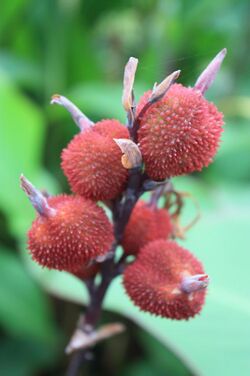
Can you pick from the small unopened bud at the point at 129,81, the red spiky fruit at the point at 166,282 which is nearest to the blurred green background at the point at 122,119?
the red spiky fruit at the point at 166,282

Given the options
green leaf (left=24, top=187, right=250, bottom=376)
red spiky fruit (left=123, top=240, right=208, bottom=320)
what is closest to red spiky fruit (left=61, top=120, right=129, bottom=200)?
red spiky fruit (left=123, top=240, right=208, bottom=320)

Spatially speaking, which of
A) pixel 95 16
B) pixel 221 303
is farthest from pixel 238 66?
pixel 221 303

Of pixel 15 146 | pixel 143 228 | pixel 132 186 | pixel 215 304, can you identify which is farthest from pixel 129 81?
pixel 15 146

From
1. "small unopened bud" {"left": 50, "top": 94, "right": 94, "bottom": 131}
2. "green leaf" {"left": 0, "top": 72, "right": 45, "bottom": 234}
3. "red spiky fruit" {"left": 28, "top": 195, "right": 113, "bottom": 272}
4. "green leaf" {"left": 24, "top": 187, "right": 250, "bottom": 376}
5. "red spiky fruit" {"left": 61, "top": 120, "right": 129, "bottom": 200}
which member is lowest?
"green leaf" {"left": 24, "top": 187, "right": 250, "bottom": 376}

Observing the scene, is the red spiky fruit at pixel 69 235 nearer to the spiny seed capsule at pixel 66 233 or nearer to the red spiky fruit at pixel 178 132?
the spiny seed capsule at pixel 66 233

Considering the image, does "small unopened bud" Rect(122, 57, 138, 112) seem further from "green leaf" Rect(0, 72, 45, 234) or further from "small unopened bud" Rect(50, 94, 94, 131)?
"green leaf" Rect(0, 72, 45, 234)

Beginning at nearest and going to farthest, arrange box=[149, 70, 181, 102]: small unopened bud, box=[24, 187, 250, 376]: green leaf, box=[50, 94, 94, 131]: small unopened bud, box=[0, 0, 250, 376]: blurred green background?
box=[149, 70, 181, 102]: small unopened bud, box=[50, 94, 94, 131]: small unopened bud, box=[24, 187, 250, 376]: green leaf, box=[0, 0, 250, 376]: blurred green background

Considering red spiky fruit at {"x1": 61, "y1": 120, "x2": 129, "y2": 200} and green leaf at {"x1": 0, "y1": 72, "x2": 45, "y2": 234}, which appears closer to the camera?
red spiky fruit at {"x1": 61, "y1": 120, "x2": 129, "y2": 200}
